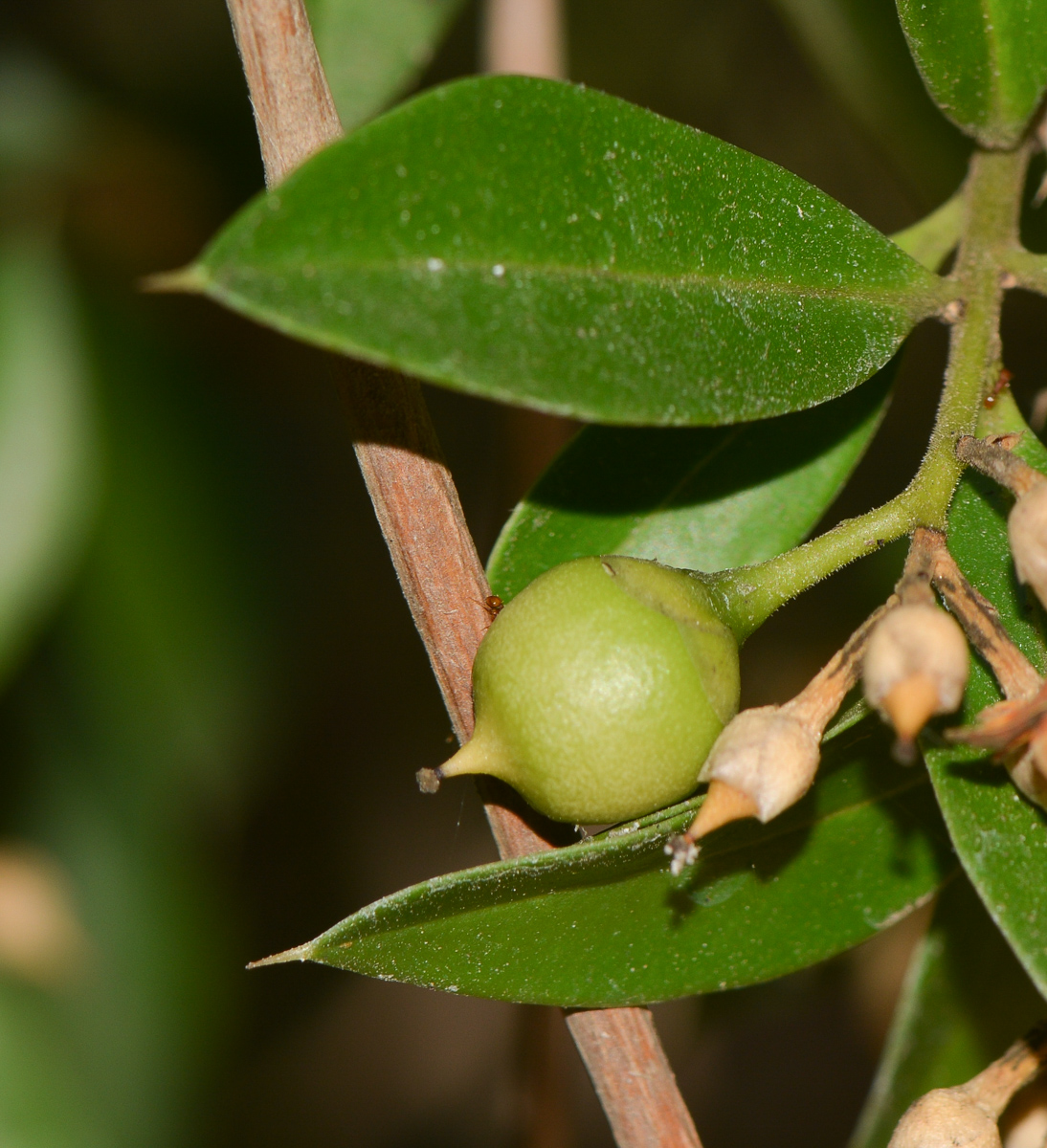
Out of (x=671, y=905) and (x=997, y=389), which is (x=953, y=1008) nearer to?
(x=671, y=905)

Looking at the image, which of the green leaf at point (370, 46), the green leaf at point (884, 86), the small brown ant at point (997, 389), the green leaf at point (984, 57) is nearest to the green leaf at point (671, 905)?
the small brown ant at point (997, 389)

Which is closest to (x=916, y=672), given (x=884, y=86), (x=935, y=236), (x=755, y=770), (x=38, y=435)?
(x=755, y=770)

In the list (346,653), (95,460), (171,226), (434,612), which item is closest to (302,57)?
(434,612)

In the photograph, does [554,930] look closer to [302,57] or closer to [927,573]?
[927,573]

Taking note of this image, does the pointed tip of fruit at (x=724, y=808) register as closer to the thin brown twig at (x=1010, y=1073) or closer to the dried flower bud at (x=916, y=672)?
the dried flower bud at (x=916, y=672)

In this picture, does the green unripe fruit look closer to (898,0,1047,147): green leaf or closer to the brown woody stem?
the brown woody stem

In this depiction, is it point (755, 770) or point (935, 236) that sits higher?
point (935, 236)

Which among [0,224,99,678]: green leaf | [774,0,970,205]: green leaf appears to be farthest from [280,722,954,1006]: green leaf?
[0,224,99,678]: green leaf
